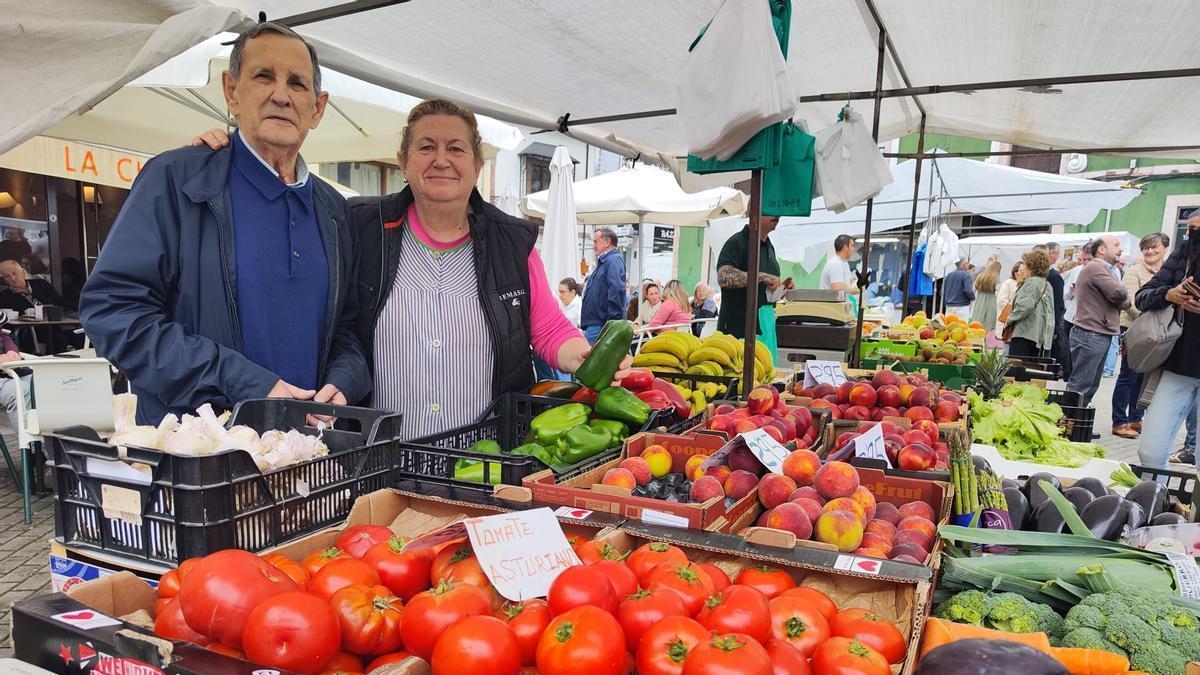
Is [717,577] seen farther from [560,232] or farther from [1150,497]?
[560,232]

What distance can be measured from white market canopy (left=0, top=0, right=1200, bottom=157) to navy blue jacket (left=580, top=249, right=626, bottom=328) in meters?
2.85

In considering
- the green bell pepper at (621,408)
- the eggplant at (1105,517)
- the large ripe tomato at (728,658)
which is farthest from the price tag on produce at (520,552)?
the eggplant at (1105,517)

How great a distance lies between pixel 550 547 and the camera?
1.42m

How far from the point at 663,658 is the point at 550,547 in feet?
1.36

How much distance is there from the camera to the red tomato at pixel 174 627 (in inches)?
47.2

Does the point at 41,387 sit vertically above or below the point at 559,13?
below

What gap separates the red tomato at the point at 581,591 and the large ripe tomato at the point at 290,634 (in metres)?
0.37

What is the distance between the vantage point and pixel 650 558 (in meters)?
1.47

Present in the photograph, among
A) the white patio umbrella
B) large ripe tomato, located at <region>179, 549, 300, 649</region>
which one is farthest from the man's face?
the white patio umbrella

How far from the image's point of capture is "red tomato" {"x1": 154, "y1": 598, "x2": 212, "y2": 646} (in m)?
1.20

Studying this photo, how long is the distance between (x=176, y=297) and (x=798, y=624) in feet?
7.05

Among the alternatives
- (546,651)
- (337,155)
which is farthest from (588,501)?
(337,155)

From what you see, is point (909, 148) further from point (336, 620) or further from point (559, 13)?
point (336, 620)

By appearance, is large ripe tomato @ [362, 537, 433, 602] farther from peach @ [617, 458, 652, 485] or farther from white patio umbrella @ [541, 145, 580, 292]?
white patio umbrella @ [541, 145, 580, 292]
